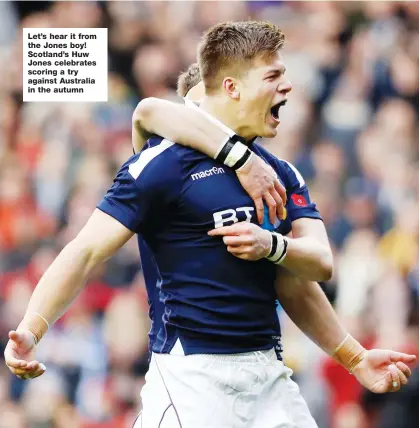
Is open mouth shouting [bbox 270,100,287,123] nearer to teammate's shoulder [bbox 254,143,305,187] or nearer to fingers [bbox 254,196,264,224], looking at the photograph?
teammate's shoulder [bbox 254,143,305,187]

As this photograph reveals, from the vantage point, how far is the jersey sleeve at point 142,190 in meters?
3.74

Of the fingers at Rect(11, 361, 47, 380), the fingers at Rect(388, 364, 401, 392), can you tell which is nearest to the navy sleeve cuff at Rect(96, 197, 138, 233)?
the fingers at Rect(11, 361, 47, 380)

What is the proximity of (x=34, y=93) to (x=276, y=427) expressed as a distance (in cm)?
314

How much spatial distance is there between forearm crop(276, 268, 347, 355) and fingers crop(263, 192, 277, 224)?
0.42m

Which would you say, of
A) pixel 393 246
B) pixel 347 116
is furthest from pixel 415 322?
pixel 347 116

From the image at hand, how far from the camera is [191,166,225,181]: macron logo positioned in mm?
3820

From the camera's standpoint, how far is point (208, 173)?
386 cm

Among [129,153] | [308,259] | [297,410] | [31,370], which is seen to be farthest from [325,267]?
[129,153]

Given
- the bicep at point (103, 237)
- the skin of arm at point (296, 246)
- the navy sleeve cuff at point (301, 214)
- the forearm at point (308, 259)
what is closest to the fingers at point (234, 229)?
the skin of arm at point (296, 246)

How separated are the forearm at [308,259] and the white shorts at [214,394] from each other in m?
0.34

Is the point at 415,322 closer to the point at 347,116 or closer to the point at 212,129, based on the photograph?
the point at 347,116

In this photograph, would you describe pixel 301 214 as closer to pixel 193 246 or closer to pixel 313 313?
pixel 313 313

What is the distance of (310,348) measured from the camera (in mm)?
8281

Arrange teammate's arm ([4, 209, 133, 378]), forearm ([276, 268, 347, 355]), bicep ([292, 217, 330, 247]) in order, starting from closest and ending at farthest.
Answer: teammate's arm ([4, 209, 133, 378]) → bicep ([292, 217, 330, 247]) → forearm ([276, 268, 347, 355])
